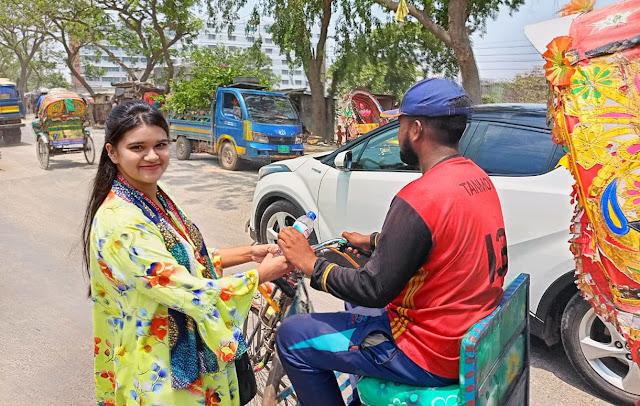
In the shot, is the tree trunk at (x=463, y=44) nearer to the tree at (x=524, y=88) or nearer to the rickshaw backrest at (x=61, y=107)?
the rickshaw backrest at (x=61, y=107)

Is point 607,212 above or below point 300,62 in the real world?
below

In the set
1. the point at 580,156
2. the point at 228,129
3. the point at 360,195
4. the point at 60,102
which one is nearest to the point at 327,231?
the point at 360,195

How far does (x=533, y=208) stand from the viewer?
10.7 feet

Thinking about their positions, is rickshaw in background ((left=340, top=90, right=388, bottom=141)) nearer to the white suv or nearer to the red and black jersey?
the white suv

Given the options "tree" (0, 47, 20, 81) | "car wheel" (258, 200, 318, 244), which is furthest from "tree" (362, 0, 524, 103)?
"tree" (0, 47, 20, 81)

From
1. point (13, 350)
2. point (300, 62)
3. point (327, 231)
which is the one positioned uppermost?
point (300, 62)

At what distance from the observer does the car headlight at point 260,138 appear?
12.4m

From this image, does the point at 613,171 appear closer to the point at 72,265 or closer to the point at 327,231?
the point at 327,231

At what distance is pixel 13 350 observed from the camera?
3775 mm

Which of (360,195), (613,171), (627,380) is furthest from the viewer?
(360,195)

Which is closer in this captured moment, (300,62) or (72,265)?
(72,265)

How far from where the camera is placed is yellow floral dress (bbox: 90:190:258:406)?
1.72 m

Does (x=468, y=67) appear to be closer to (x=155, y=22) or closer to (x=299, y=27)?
(x=299, y=27)

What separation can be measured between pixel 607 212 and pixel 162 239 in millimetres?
1720
